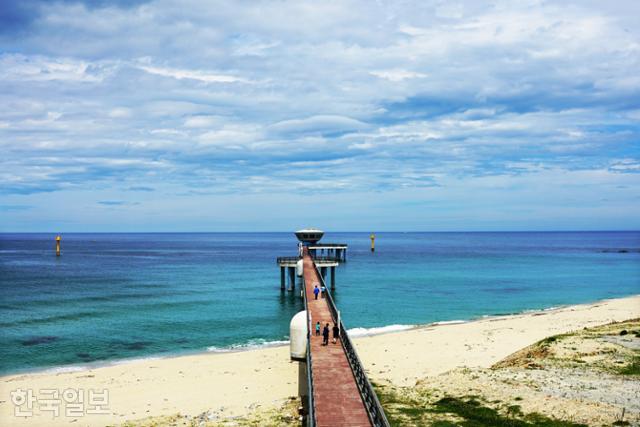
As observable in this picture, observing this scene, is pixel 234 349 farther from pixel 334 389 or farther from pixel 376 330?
pixel 334 389

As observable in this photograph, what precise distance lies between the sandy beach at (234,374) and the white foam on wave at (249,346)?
55.9 inches

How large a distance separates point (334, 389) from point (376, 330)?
23.9 metres

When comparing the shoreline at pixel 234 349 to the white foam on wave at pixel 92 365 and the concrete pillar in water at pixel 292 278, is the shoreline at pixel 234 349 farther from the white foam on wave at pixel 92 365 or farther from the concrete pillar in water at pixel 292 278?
the concrete pillar in water at pixel 292 278

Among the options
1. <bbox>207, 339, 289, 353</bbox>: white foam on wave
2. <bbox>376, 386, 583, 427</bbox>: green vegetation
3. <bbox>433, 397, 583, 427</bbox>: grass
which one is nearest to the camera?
<bbox>433, 397, 583, 427</bbox>: grass

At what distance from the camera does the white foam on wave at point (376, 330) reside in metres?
39.3

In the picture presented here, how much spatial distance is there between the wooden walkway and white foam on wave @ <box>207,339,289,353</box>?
11.0 metres

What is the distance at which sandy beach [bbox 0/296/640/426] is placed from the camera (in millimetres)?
22703

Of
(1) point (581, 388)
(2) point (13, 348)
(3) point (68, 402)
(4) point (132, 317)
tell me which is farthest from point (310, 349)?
Answer: (4) point (132, 317)

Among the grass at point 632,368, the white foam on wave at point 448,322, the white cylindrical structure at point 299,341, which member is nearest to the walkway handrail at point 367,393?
the white cylindrical structure at point 299,341

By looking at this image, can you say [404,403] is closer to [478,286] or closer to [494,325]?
[494,325]

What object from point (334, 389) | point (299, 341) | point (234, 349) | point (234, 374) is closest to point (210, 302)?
point (234, 349)

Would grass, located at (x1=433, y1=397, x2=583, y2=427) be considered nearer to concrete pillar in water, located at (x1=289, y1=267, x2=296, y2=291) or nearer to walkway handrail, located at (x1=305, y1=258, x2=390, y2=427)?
walkway handrail, located at (x1=305, y1=258, x2=390, y2=427)

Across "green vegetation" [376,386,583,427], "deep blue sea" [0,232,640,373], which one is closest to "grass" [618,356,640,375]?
"green vegetation" [376,386,583,427]

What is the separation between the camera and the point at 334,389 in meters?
17.5
